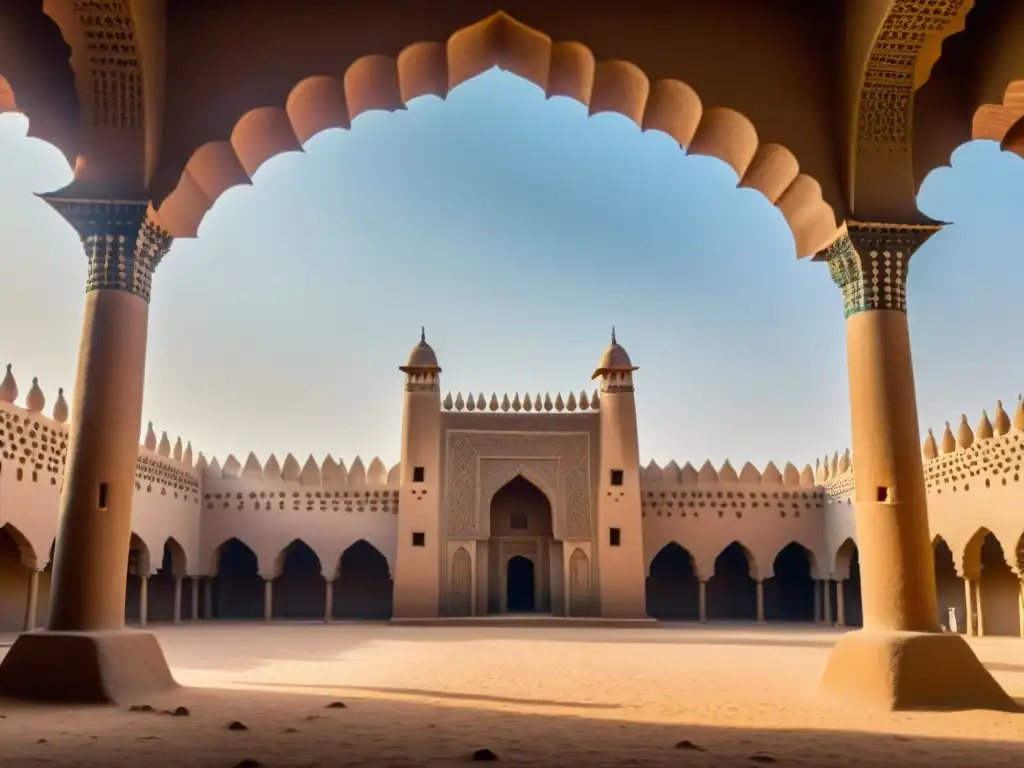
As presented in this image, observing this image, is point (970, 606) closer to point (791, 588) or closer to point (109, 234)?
point (791, 588)

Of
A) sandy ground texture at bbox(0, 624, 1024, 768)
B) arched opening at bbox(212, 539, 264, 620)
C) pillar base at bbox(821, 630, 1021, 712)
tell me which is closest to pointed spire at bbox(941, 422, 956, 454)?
sandy ground texture at bbox(0, 624, 1024, 768)

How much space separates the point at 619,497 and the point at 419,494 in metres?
4.72

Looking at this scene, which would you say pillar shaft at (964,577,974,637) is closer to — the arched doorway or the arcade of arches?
the arcade of arches

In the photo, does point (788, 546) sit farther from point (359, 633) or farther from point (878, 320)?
point (878, 320)

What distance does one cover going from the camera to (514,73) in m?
8.04

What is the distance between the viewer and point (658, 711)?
6.73 m

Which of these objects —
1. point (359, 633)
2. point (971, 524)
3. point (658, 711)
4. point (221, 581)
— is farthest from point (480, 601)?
point (658, 711)

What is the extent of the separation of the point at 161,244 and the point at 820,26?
17.9ft

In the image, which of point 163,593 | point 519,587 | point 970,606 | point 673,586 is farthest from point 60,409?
point 970,606

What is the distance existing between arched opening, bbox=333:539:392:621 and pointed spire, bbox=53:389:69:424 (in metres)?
9.50

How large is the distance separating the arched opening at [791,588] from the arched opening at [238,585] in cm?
1345

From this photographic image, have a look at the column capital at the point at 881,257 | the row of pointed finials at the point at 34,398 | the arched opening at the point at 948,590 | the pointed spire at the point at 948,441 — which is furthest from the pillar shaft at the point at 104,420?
the arched opening at the point at 948,590

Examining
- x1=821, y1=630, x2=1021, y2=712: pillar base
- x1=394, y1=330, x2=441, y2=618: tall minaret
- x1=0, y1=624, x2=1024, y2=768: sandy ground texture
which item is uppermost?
x1=394, y1=330, x2=441, y2=618: tall minaret

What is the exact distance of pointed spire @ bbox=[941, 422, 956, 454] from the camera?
61.2 ft
